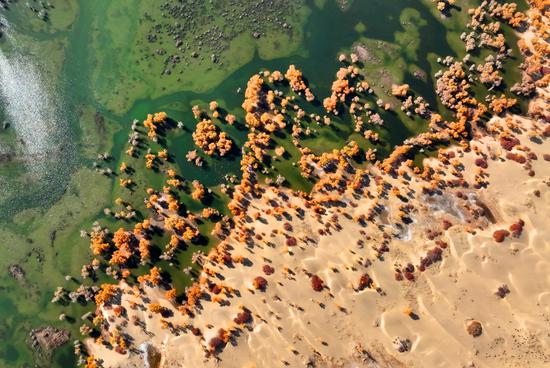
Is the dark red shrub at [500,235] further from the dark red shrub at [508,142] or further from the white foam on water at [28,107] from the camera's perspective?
the white foam on water at [28,107]

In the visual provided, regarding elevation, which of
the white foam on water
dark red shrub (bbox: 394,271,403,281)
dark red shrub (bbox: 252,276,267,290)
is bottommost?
dark red shrub (bbox: 252,276,267,290)

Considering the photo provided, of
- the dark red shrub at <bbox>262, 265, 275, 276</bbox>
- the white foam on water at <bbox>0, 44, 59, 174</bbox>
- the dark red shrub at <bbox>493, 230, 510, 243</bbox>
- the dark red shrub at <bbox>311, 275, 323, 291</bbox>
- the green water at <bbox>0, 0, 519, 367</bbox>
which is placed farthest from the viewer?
the white foam on water at <bbox>0, 44, 59, 174</bbox>

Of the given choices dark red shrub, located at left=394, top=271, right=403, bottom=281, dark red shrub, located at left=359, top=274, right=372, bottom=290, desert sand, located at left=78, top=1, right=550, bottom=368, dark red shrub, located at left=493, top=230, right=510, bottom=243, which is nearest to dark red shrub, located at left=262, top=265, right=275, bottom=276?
desert sand, located at left=78, top=1, right=550, bottom=368

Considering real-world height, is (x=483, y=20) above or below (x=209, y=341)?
above

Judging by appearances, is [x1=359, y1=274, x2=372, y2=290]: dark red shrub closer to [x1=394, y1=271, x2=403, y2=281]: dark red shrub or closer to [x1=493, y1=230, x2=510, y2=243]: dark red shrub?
[x1=394, y1=271, x2=403, y2=281]: dark red shrub

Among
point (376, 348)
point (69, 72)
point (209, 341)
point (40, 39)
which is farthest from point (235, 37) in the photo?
point (376, 348)

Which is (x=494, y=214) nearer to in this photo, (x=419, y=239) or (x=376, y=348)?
(x=419, y=239)

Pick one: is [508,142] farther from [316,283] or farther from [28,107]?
[28,107]

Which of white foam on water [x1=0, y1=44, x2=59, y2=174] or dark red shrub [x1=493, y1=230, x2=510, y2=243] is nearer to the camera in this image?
dark red shrub [x1=493, y1=230, x2=510, y2=243]
